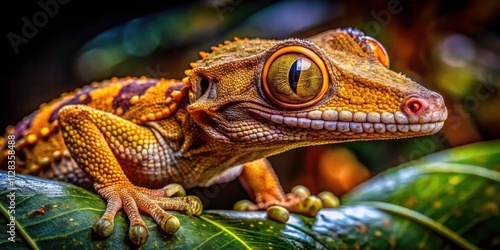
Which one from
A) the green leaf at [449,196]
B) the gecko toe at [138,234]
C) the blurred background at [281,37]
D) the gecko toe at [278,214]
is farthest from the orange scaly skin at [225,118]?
the blurred background at [281,37]

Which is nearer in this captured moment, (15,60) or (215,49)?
(215,49)

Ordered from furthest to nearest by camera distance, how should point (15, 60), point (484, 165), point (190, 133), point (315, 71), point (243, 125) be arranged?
point (15, 60) < point (484, 165) < point (190, 133) < point (243, 125) < point (315, 71)

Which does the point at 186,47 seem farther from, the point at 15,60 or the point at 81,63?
the point at 15,60

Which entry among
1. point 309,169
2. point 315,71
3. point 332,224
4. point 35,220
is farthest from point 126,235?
point 309,169

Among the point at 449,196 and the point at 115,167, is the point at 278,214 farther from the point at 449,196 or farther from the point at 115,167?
the point at 449,196

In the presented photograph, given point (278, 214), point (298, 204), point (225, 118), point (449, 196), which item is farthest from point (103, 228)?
point (449, 196)

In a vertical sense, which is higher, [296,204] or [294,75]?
[294,75]

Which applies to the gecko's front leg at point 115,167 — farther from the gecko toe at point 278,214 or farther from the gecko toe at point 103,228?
the gecko toe at point 278,214
